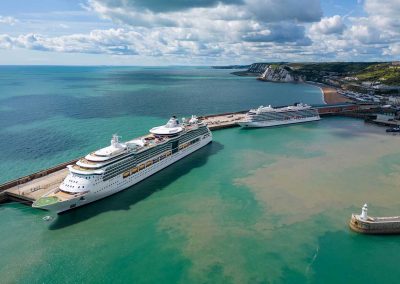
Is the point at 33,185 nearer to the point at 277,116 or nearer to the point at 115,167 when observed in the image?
the point at 115,167

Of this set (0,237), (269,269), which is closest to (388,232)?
(269,269)

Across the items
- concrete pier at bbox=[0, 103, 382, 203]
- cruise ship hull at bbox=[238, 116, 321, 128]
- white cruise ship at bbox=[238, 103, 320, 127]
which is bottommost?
concrete pier at bbox=[0, 103, 382, 203]

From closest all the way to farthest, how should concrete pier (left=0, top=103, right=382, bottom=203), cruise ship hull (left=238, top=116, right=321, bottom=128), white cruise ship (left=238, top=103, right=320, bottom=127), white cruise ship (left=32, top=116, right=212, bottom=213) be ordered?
1. white cruise ship (left=32, top=116, right=212, bottom=213)
2. concrete pier (left=0, top=103, right=382, bottom=203)
3. cruise ship hull (left=238, top=116, right=321, bottom=128)
4. white cruise ship (left=238, top=103, right=320, bottom=127)

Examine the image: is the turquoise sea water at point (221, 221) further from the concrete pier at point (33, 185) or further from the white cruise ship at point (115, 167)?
the concrete pier at point (33, 185)

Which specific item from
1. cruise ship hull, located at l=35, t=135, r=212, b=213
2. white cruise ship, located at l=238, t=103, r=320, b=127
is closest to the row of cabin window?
cruise ship hull, located at l=35, t=135, r=212, b=213

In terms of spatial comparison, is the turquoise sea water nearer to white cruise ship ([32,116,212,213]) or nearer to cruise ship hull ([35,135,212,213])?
cruise ship hull ([35,135,212,213])

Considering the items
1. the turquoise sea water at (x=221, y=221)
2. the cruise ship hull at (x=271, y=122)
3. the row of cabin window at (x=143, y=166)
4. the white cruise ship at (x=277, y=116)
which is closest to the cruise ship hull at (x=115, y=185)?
the row of cabin window at (x=143, y=166)

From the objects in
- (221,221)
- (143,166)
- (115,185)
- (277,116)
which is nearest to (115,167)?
(115,185)
